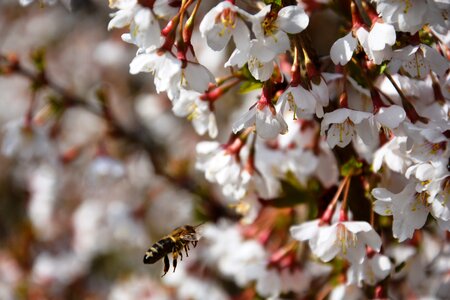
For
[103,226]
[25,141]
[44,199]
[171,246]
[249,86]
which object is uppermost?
[249,86]

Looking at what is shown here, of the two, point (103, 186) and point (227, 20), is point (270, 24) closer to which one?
point (227, 20)

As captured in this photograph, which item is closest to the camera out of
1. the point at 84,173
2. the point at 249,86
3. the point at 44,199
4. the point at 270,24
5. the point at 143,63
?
the point at 270,24

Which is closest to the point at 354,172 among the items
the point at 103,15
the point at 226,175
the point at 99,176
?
the point at 226,175

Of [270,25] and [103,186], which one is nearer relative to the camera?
[270,25]

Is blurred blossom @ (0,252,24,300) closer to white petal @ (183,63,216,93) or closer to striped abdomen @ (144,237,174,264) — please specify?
striped abdomen @ (144,237,174,264)

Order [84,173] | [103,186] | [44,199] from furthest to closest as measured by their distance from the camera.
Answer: [44,199]
[84,173]
[103,186]

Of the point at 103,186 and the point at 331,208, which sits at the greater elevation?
the point at 331,208

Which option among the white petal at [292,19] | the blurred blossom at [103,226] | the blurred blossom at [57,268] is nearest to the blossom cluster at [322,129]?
the white petal at [292,19]

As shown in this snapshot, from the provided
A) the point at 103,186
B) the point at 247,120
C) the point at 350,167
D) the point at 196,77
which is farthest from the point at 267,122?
the point at 103,186
